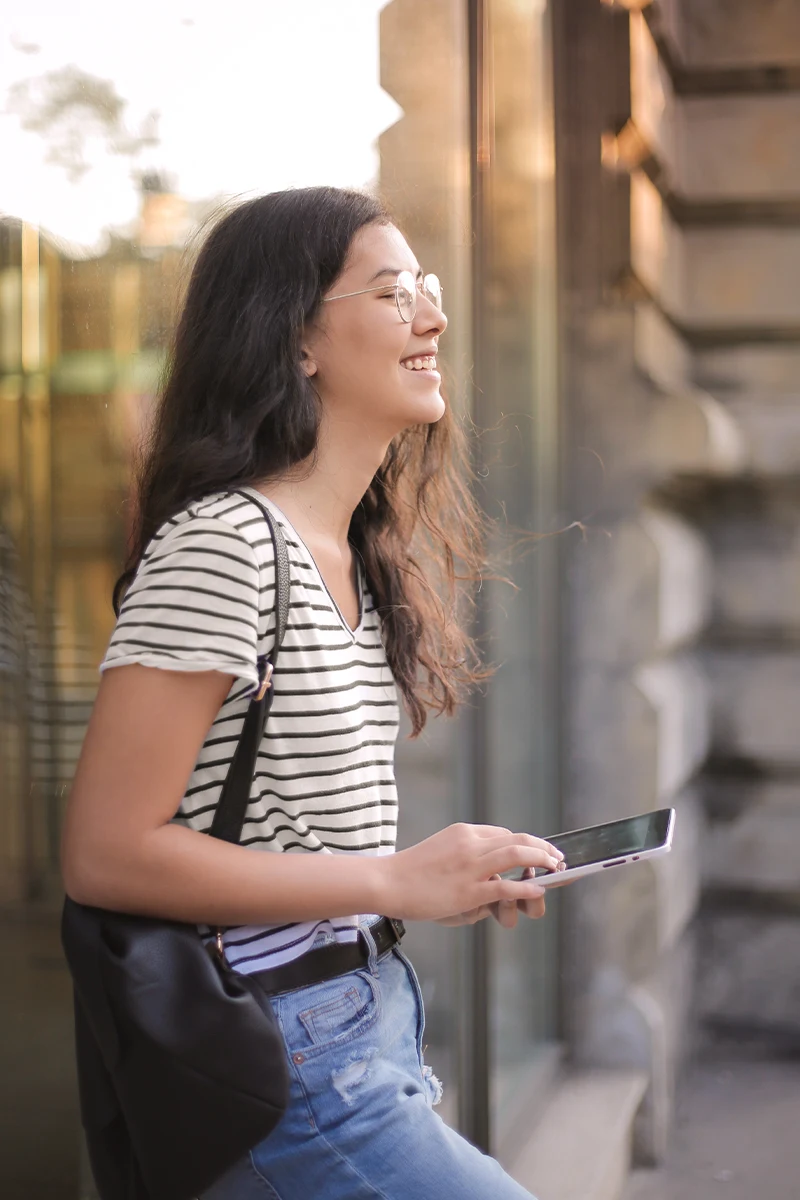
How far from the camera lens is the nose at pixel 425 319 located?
1528 mm

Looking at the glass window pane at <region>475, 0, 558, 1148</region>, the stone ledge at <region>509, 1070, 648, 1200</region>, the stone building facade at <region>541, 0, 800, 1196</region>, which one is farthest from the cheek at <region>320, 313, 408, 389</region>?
the stone ledge at <region>509, 1070, 648, 1200</region>

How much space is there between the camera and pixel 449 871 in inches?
48.9

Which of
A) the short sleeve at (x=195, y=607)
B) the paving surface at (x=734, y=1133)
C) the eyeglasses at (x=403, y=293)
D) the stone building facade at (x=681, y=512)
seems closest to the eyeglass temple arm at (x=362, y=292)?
the eyeglasses at (x=403, y=293)

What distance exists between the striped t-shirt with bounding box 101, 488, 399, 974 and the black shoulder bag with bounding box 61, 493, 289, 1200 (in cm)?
9

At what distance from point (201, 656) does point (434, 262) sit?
5.45 ft

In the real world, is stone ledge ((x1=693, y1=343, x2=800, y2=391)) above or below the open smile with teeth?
above

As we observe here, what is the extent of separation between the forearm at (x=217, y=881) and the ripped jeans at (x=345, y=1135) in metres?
0.10

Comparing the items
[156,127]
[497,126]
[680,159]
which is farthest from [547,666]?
[156,127]

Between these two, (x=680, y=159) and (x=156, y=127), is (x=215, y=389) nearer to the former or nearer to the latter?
(x=156, y=127)

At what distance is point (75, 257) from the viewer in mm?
1550

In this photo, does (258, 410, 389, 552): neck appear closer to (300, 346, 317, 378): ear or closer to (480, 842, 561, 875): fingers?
(300, 346, 317, 378): ear

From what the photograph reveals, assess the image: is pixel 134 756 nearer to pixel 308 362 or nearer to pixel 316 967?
pixel 316 967

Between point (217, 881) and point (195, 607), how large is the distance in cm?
24

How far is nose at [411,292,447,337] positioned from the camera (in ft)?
5.01
